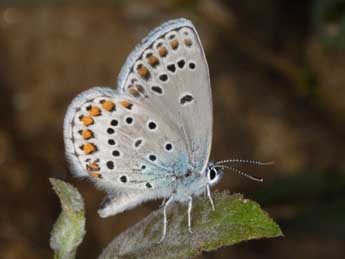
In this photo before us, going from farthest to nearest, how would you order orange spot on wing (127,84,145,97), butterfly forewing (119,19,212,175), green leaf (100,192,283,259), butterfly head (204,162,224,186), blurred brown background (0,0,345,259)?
blurred brown background (0,0,345,259), butterfly head (204,162,224,186), orange spot on wing (127,84,145,97), butterfly forewing (119,19,212,175), green leaf (100,192,283,259)

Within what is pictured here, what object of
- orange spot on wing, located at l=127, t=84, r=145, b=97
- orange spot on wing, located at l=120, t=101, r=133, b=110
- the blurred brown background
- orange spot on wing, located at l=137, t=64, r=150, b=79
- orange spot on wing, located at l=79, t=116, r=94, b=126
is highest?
orange spot on wing, located at l=137, t=64, r=150, b=79

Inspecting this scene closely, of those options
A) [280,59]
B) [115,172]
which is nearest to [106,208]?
[115,172]

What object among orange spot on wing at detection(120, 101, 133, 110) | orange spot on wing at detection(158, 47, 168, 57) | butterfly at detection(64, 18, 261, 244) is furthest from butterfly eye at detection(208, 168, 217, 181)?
orange spot on wing at detection(158, 47, 168, 57)

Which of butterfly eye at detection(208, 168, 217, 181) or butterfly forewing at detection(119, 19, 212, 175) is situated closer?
butterfly forewing at detection(119, 19, 212, 175)

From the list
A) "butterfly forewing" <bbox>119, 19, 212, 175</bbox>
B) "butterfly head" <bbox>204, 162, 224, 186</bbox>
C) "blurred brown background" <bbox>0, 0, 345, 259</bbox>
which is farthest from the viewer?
"blurred brown background" <bbox>0, 0, 345, 259</bbox>

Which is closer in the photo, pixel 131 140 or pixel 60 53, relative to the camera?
pixel 131 140

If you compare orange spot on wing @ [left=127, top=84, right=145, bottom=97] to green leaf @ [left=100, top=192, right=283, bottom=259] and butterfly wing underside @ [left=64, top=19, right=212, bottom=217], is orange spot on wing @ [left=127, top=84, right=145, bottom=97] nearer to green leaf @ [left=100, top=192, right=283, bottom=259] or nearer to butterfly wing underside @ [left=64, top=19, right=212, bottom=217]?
butterfly wing underside @ [left=64, top=19, right=212, bottom=217]

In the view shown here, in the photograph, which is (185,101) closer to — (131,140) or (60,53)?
(131,140)
